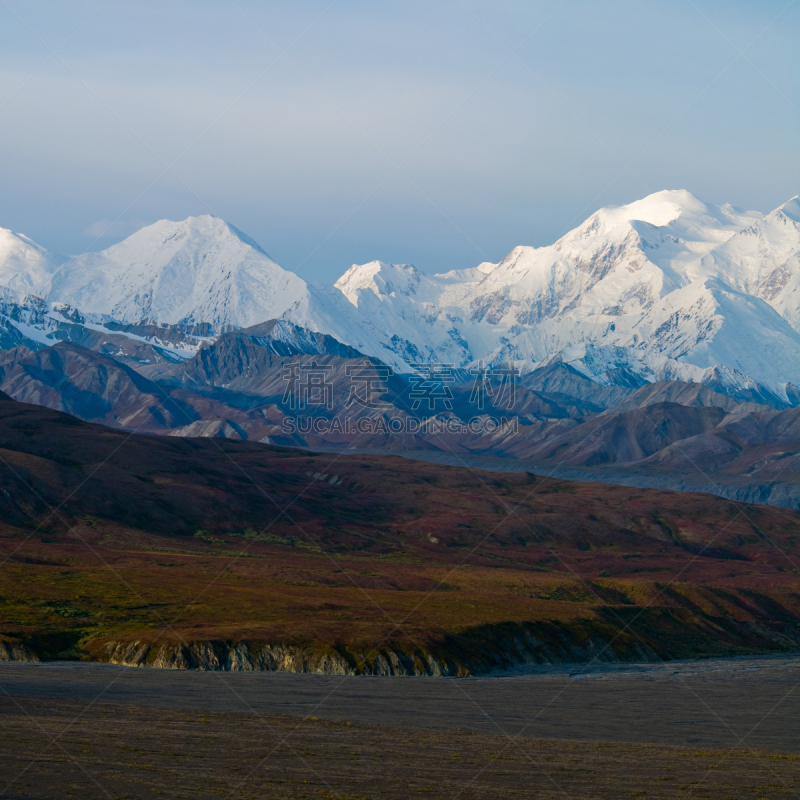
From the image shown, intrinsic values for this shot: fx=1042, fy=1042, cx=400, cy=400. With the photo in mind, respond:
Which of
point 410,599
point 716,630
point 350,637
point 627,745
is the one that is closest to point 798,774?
point 627,745

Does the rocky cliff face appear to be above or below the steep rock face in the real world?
below

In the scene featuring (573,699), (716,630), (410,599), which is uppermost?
(573,699)

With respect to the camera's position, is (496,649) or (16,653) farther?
(496,649)

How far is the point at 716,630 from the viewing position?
17400cm

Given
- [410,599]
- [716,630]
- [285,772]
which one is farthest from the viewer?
[716,630]

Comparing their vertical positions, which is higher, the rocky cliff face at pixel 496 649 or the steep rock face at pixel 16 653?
the steep rock face at pixel 16 653

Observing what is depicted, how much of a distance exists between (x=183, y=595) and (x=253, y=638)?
3539 cm

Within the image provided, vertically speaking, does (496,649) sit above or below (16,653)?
below

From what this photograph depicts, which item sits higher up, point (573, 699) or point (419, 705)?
point (419, 705)

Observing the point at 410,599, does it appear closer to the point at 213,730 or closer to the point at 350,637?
the point at 350,637

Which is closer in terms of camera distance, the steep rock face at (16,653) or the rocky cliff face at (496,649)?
the steep rock face at (16,653)

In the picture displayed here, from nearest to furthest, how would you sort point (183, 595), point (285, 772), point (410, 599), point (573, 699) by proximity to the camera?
point (285, 772), point (573, 699), point (183, 595), point (410, 599)

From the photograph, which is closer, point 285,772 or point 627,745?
point 285,772

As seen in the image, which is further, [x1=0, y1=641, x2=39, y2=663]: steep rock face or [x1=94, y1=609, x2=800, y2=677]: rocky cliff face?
[x1=94, y1=609, x2=800, y2=677]: rocky cliff face
